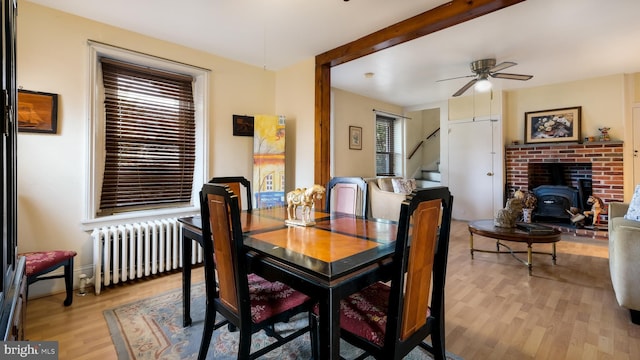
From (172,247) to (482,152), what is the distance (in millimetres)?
5225

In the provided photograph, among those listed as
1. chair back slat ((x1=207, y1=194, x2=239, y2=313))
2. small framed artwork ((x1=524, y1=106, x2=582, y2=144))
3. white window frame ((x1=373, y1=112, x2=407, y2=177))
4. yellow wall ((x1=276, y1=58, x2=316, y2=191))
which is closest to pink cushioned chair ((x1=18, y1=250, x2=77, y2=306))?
chair back slat ((x1=207, y1=194, x2=239, y2=313))

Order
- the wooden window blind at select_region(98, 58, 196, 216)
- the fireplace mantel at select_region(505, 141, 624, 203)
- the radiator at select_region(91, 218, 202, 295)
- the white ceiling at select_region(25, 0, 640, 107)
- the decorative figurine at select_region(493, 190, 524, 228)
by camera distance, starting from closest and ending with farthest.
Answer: the white ceiling at select_region(25, 0, 640, 107), the radiator at select_region(91, 218, 202, 295), the wooden window blind at select_region(98, 58, 196, 216), the decorative figurine at select_region(493, 190, 524, 228), the fireplace mantel at select_region(505, 141, 624, 203)

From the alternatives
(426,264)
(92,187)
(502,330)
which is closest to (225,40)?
(92,187)

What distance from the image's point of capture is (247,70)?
Answer: 12.1ft

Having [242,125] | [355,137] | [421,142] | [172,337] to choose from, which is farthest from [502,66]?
[421,142]

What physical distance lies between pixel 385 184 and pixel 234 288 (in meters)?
3.89

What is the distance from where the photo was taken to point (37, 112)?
7.68 ft

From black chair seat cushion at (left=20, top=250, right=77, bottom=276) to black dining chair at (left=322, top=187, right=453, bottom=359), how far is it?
2.15 meters

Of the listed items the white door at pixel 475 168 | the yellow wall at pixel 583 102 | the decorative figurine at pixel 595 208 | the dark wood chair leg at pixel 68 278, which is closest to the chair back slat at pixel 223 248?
Answer: the dark wood chair leg at pixel 68 278

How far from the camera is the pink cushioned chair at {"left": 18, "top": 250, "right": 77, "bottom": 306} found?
6.55 ft

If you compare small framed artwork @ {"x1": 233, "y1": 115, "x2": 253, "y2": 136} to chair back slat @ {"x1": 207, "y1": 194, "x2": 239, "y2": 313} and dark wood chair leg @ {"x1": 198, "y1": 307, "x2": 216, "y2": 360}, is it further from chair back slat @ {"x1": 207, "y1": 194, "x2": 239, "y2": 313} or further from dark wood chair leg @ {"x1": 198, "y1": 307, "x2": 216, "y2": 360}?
dark wood chair leg @ {"x1": 198, "y1": 307, "x2": 216, "y2": 360}

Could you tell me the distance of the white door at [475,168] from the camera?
207 inches

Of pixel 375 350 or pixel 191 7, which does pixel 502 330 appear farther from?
pixel 191 7

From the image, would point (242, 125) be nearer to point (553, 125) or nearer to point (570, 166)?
point (553, 125)
